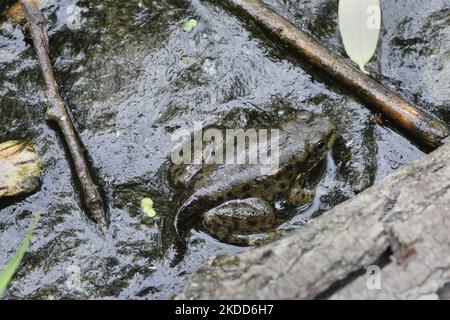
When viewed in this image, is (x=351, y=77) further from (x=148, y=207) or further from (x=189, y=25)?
(x=148, y=207)

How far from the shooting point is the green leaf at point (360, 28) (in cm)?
460

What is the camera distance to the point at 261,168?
14.2ft

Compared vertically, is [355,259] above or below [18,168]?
above

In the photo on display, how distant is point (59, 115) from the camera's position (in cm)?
459

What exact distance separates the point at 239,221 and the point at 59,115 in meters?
1.80

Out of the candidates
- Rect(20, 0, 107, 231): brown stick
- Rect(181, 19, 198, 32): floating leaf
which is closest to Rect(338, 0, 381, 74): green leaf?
Rect(181, 19, 198, 32): floating leaf

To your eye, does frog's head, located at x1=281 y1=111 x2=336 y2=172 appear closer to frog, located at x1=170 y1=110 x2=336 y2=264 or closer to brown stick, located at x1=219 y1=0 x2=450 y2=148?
frog, located at x1=170 y1=110 x2=336 y2=264

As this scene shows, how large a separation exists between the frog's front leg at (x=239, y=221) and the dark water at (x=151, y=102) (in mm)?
101

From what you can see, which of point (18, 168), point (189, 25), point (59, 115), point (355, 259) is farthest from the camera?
point (189, 25)

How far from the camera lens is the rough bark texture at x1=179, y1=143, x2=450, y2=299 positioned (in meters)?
2.90

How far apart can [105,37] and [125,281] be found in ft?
7.96

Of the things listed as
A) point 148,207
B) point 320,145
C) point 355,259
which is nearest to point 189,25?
point 320,145

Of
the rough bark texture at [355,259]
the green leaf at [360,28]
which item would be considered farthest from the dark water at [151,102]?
the rough bark texture at [355,259]
